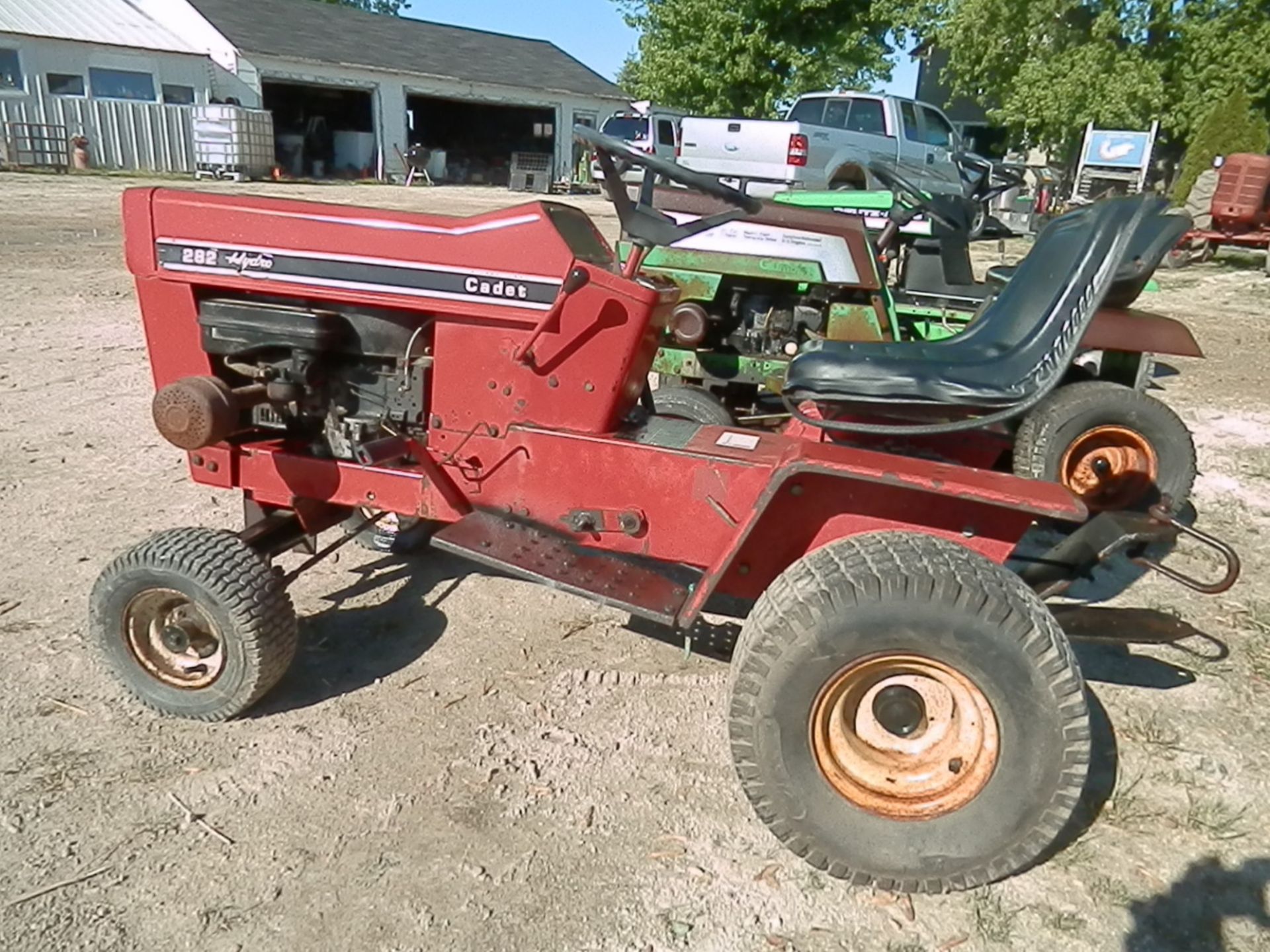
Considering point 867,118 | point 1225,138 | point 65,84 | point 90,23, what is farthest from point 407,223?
point 90,23

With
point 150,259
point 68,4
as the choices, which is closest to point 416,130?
point 68,4

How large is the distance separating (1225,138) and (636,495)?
58.0ft

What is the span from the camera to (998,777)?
208 cm

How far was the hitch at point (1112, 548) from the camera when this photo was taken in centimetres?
250

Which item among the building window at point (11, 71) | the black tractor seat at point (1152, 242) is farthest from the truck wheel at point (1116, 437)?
the building window at point (11, 71)

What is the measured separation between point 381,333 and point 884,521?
58.4 inches

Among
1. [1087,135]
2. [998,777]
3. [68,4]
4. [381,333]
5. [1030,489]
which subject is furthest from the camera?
[68,4]

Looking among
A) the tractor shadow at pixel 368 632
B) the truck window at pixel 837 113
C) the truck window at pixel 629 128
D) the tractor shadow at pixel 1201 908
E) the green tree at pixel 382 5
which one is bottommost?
the tractor shadow at pixel 368 632

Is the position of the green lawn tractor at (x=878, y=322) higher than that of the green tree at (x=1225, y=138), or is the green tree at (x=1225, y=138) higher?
the green tree at (x=1225, y=138)

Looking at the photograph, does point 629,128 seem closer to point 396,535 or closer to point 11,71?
point 11,71

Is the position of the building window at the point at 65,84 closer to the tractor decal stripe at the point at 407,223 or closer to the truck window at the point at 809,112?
the truck window at the point at 809,112

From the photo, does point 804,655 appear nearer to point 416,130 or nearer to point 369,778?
point 369,778

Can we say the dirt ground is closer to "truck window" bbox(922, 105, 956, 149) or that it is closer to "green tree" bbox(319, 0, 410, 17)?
"truck window" bbox(922, 105, 956, 149)

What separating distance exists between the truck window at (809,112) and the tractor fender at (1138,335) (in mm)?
11132
